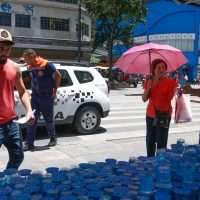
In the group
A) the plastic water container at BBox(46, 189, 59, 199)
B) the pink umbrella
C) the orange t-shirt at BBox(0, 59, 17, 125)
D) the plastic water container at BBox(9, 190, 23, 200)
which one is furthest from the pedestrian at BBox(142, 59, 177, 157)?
the plastic water container at BBox(9, 190, 23, 200)

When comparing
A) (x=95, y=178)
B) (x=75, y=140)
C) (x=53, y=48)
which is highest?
(x=53, y=48)

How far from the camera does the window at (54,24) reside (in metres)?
39.2

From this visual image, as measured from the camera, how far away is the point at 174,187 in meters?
2.40

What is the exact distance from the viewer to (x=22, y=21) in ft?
124

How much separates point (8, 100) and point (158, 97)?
216 centimetres

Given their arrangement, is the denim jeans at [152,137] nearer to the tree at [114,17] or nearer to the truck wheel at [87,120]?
the truck wheel at [87,120]

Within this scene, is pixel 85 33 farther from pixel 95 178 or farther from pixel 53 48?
pixel 95 178

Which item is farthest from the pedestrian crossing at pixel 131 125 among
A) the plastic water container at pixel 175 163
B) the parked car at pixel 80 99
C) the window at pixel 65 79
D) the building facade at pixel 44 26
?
the building facade at pixel 44 26

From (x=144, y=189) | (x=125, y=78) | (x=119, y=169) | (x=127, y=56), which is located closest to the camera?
(x=144, y=189)

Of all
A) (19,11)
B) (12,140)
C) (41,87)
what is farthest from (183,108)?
(19,11)

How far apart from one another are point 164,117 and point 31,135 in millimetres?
2812

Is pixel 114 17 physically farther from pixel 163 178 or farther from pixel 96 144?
pixel 163 178

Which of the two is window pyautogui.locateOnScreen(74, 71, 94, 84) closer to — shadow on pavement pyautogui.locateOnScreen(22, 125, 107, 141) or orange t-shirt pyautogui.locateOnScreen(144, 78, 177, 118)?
shadow on pavement pyautogui.locateOnScreen(22, 125, 107, 141)

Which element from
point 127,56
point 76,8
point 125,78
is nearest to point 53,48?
point 76,8
